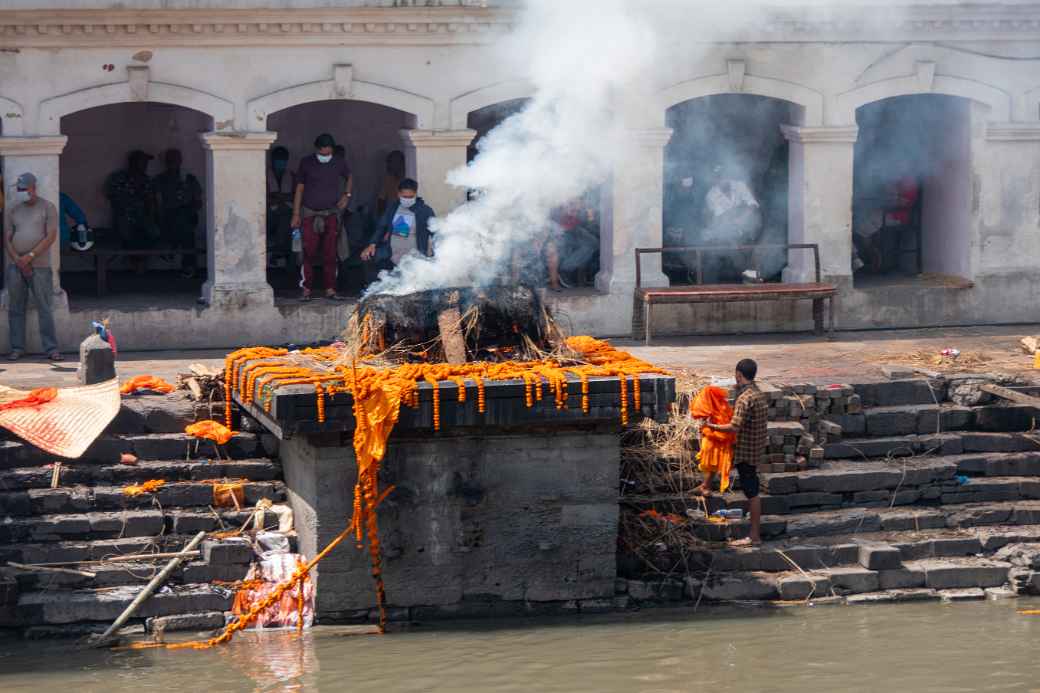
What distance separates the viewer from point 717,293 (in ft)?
61.4

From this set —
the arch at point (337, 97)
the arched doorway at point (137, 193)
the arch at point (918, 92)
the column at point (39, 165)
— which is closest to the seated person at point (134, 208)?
the arched doorway at point (137, 193)

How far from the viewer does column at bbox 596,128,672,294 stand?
63.6 ft

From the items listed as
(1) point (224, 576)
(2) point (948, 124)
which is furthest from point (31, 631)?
(2) point (948, 124)

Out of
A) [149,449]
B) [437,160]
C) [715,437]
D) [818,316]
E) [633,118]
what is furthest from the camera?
[818,316]

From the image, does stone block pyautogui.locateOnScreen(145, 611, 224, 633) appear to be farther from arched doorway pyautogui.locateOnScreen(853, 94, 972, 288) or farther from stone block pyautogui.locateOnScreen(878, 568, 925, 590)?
arched doorway pyautogui.locateOnScreen(853, 94, 972, 288)

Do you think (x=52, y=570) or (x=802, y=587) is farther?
(x=802, y=587)

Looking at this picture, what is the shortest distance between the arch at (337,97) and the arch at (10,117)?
89.9 inches

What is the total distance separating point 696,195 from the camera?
20.7 metres

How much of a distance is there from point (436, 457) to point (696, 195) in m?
8.73

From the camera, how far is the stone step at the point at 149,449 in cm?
1367

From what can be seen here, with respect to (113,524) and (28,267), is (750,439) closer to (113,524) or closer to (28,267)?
(113,524)

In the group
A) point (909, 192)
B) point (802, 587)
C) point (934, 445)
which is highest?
point (909, 192)

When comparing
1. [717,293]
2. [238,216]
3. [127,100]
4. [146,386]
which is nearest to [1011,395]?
[717,293]

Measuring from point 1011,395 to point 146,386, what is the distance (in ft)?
24.0
